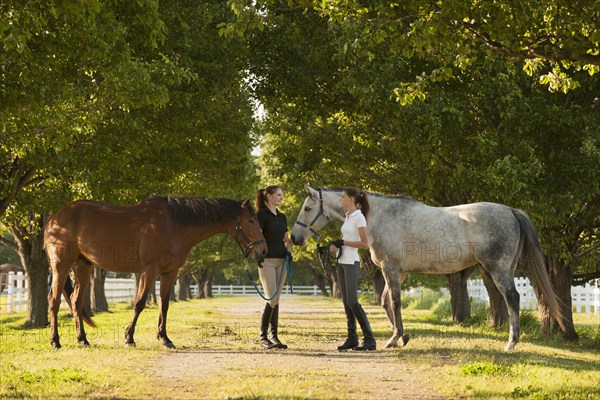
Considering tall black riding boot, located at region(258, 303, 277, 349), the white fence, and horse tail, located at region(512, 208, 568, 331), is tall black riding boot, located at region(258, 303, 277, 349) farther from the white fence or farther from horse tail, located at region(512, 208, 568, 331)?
the white fence

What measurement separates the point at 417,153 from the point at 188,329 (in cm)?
659

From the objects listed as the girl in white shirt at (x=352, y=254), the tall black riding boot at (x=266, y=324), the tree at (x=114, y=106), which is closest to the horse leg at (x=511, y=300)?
the girl in white shirt at (x=352, y=254)

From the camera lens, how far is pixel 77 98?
14219 millimetres

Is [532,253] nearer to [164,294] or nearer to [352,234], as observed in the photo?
[352,234]

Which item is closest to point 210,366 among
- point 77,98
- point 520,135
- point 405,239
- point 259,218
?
point 259,218

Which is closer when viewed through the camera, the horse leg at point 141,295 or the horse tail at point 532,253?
the horse leg at point 141,295

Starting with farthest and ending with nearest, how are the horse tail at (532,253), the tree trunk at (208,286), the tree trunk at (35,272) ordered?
the tree trunk at (208,286), the tree trunk at (35,272), the horse tail at (532,253)

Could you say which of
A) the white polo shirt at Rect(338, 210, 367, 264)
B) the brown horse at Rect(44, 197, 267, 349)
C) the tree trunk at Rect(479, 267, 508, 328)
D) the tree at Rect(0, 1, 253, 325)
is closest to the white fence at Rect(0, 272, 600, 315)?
the tree at Rect(0, 1, 253, 325)

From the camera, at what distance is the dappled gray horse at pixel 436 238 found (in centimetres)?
1224

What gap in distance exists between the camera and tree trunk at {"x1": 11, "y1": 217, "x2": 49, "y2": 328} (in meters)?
21.2

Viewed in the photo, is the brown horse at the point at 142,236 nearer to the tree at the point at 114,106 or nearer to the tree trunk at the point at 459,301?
the tree at the point at 114,106

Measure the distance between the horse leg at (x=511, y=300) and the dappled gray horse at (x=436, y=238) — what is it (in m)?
0.02

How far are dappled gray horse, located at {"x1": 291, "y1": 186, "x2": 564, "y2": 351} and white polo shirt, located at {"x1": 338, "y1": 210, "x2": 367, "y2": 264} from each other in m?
0.76

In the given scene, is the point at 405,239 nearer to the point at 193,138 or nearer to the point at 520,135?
the point at 520,135
